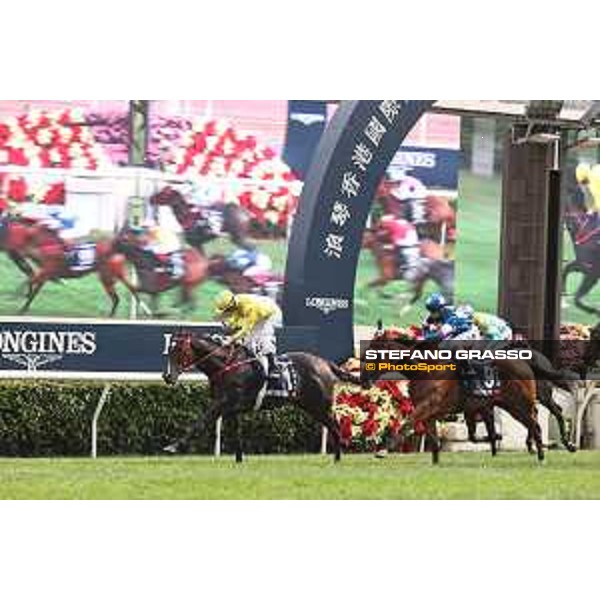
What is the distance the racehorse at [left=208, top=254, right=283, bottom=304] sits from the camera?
8922mm

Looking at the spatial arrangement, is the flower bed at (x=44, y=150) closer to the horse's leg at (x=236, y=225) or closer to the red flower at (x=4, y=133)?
the red flower at (x=4, y=133)

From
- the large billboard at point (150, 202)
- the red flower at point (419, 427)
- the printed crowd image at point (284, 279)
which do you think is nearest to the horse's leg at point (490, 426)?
the printed crowd image at point (284, 279)

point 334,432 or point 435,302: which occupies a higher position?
point 435,302

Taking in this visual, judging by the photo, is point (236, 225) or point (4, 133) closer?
point (4, 133)

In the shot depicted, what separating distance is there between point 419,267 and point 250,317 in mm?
912

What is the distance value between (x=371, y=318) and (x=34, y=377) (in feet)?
5.71

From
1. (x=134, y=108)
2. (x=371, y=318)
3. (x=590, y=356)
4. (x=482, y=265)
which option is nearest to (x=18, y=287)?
(x=134, y=108)

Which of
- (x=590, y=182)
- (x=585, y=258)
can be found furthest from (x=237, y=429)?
(x=590, y=182)

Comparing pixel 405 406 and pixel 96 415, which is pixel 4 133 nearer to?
pixel 96 415

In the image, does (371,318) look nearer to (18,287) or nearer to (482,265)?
(482,265)

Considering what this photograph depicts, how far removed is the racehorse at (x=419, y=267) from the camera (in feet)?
29.7

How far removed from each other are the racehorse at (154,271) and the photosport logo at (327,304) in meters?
0.55

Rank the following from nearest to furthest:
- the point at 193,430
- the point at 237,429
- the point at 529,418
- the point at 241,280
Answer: the point at 241,280
the point at 193,430
the point at 237,429
the point at 529,418

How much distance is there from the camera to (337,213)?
8992mm
